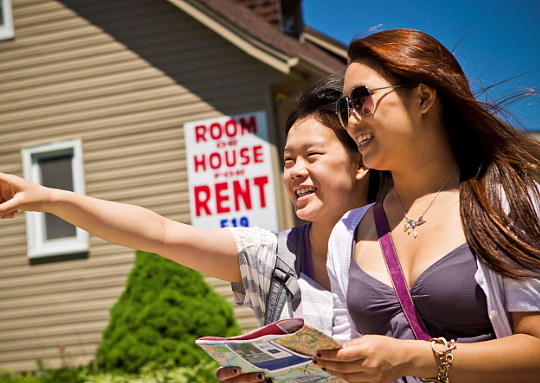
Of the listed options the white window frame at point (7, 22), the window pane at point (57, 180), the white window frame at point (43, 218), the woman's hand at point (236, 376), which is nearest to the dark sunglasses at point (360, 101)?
the woman's hand at point (236, 376)

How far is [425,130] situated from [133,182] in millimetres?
7996

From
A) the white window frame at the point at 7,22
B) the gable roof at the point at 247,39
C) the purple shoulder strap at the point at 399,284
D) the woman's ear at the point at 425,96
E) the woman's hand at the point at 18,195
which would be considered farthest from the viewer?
the white window frame at the point at 7,22

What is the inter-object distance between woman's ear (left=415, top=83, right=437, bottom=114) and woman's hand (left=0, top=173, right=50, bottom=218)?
1.41m

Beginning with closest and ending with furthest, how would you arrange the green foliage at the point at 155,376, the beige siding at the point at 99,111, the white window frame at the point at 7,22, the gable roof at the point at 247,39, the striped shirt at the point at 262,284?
1. the striped shirt at the point at 262,284
2. the green foliage at the point at 155,376
3. the gable roof at the point at 247,39
4. the beige siding at the point at 99,111
5. the white window frame at the point at 7,22

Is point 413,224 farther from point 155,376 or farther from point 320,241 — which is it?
point 155,376

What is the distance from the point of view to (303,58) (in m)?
8.35

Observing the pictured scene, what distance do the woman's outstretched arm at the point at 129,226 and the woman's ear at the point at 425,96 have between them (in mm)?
1050

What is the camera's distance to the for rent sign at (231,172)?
8664 millimetres

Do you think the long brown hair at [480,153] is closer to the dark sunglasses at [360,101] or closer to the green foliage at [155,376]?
the dark sunglasses at [360,101]

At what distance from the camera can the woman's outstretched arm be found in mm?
2059

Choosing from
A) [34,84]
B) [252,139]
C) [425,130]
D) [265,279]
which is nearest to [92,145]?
[34,84]

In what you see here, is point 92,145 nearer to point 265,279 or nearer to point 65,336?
point 65,336

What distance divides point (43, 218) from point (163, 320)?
372cm

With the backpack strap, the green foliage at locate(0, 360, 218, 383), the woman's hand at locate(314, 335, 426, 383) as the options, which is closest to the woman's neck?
the backpack strap
